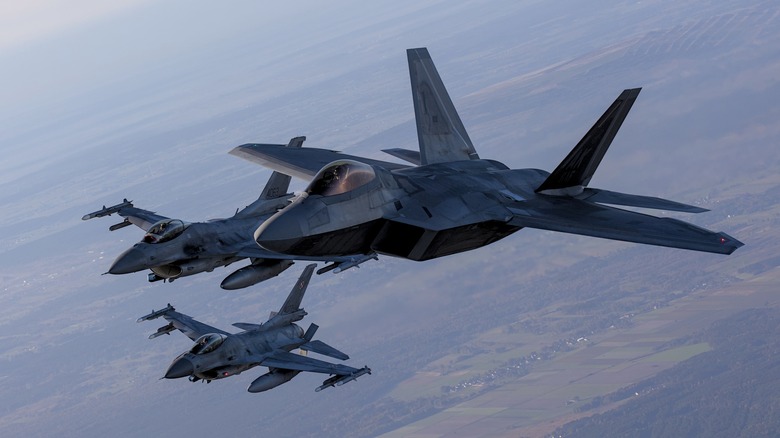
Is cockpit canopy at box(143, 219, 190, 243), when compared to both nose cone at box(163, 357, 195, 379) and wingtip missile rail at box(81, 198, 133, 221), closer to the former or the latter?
wingtip missile rail at box(81, 198, 133, 221)

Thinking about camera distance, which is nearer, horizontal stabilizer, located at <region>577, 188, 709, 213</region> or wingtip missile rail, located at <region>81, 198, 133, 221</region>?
horizontal stabilizer, located at <region>577, 188, 709, 213</region>

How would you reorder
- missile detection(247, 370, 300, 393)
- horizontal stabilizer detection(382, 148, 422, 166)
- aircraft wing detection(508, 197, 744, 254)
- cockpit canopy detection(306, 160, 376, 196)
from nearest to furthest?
1. aircraft wing detection(508, 197, 744, 254)
2. cockpit canopy detection(306, 160, 376, 196)
3. horizontal stabilizer detection(382, 148, 422, 166)
4. missile detection(247, 370, 300, 393)

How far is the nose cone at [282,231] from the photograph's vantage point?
24.4 metres

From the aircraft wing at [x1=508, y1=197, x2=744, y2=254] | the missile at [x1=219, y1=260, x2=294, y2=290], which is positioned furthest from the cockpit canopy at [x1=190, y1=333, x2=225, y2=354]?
the aircraft wing at [x1=508, y1=197, x2=744, y2=254]

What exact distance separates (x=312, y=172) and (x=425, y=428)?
532ft

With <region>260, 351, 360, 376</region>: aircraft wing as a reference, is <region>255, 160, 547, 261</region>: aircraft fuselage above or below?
above

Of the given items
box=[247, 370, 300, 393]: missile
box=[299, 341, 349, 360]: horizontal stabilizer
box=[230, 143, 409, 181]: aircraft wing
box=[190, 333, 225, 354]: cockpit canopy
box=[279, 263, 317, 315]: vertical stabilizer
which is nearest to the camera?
box=[230, 143, 409, 181]: aircraft wing

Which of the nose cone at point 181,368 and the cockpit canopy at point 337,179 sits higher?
the cockpit canopy at point 337,179

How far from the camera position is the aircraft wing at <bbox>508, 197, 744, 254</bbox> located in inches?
968

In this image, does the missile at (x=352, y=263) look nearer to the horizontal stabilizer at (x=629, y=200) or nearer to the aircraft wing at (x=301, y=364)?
the horizontal stabilizer at (x=629, y=200)

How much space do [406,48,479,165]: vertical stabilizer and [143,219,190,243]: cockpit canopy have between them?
10659 millimetres

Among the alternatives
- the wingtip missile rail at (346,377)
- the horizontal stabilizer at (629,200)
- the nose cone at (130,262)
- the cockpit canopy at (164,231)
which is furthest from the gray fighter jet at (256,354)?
the horizontal stabilizer at (629,200)

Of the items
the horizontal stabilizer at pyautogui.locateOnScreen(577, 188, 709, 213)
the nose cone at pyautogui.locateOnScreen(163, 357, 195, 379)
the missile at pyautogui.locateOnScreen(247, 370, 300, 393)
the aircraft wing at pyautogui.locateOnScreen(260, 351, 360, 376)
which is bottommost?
the missile at pyautogui.locateOnScreen(247, 370, 300, 393)

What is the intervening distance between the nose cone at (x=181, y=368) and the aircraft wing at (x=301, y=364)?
12.2 feet
